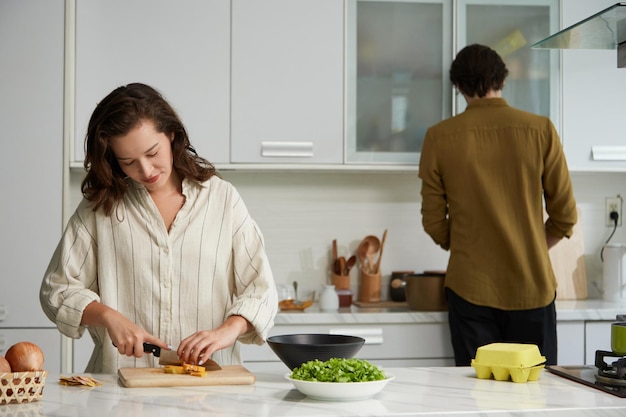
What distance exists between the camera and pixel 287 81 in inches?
137

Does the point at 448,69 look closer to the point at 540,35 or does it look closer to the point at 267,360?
the point at 540,35

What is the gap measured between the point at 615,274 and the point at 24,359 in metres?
2.81

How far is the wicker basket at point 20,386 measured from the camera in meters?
1.64

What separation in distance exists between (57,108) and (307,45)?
1.02 metres

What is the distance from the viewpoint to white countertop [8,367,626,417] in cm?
159

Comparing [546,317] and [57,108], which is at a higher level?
[57,108]

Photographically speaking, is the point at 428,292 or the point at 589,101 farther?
the point at 589,101

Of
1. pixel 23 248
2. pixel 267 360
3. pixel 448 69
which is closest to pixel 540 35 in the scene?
pixel 448 69

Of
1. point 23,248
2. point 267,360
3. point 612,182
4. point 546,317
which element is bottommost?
point 267,360

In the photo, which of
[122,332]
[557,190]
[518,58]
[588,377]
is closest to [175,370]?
[122,332]

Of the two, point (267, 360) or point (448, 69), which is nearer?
point (267, 360)

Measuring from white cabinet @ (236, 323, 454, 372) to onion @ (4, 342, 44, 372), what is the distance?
5.40 feet

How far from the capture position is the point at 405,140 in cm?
359

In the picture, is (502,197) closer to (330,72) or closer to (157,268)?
(330,72)
